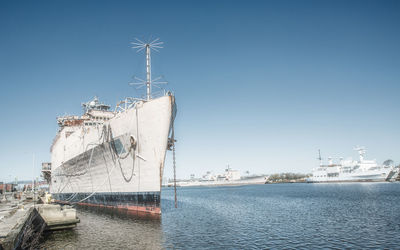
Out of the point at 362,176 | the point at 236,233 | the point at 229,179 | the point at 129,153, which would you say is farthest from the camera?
the point at 229,179

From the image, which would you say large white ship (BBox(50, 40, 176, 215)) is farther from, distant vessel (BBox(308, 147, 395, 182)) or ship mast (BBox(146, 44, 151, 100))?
distant vessel (BBox(308, 147, 395, 182))

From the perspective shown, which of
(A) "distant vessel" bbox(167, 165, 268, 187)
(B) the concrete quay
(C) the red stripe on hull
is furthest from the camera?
(A) "distant vessel" bbox(167, 165, 268, 187)

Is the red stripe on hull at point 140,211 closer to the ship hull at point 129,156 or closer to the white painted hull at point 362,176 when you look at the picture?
the ship hull at point 129,156

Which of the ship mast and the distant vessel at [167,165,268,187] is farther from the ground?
the ship mast

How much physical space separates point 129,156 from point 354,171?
282 feet

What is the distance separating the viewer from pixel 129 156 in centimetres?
1925

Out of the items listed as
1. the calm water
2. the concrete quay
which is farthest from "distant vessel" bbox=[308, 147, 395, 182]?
the concrete quay

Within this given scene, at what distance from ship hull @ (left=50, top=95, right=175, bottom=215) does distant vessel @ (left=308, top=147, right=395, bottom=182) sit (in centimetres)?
8210

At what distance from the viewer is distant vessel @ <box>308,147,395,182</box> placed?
246 feet

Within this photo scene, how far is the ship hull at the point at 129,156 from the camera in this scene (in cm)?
1800

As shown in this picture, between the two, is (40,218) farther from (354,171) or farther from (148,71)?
(354,171)

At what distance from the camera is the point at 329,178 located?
290 feet

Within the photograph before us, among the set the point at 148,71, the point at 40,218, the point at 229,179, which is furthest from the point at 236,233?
the point at 229,179

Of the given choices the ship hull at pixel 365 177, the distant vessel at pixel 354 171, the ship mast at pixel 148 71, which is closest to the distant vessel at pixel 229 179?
the distant vessel at pixel 354 171
